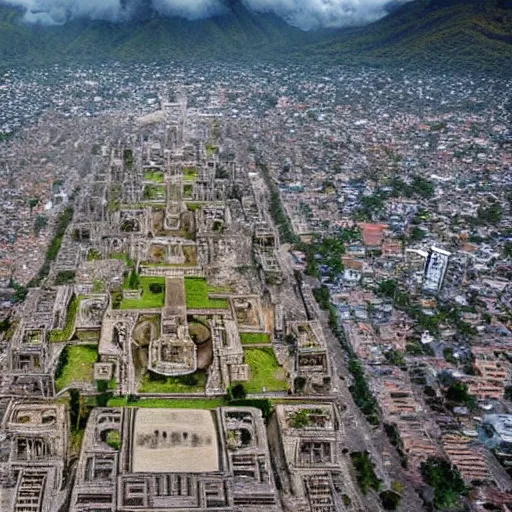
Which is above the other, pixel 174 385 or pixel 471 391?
pixel 174 385

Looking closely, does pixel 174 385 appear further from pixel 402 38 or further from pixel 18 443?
pixel 402 38

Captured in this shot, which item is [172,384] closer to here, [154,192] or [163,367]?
[163,367]

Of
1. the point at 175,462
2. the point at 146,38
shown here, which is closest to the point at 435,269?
the point at 175,462

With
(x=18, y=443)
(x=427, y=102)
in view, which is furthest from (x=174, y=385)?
(x=427, y=102)

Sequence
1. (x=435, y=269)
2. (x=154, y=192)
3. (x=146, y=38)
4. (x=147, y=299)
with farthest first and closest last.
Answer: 1. (x=146, y=38)
2. (x=154, y=192)
3. (x=435, y=269)
4. (x=147, y=299)

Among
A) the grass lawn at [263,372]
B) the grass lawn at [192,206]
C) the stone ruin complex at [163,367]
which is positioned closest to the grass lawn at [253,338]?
the stone ruin complex at [163,367]

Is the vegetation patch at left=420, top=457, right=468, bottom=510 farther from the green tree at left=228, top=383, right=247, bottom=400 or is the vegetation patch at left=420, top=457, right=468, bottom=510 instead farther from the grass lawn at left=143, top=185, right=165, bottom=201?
the grass lawn at left=143, top=185, right=165, bottom=201
